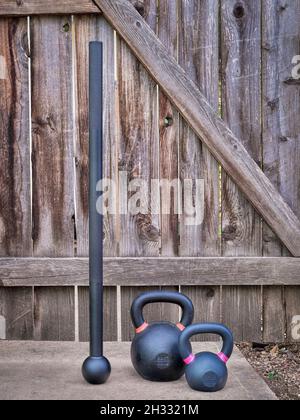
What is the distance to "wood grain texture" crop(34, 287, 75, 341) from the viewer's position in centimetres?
345

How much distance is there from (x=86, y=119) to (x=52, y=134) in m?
0.20

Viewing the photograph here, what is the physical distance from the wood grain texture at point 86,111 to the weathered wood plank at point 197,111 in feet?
0.33

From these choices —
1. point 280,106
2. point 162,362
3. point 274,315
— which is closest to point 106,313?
point 274,315

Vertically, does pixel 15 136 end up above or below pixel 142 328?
above

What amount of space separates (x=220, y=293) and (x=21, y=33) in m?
1.78

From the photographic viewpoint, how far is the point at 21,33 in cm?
340

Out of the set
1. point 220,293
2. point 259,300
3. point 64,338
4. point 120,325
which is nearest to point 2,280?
point 64,338

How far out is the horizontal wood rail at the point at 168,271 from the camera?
3.35 metres

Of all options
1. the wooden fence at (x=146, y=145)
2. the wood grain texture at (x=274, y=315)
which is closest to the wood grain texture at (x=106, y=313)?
the wooden fence at (x=146, y=145)

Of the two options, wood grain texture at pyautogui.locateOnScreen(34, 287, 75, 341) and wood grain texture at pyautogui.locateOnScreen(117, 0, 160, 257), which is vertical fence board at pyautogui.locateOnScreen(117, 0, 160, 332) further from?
wood grain texture at pyautogui.locateOnScreen(34, 287, 75, 341)

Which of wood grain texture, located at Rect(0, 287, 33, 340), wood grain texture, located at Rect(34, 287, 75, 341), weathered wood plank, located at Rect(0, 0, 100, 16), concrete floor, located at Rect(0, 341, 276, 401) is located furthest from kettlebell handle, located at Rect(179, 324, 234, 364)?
weathered wood plank, located at Rect(0, 0, 100, 16)

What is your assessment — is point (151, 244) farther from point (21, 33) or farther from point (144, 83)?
point (21, 33)

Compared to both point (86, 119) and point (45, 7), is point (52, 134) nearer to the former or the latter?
point (86, 119)

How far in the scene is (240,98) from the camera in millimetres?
3393
